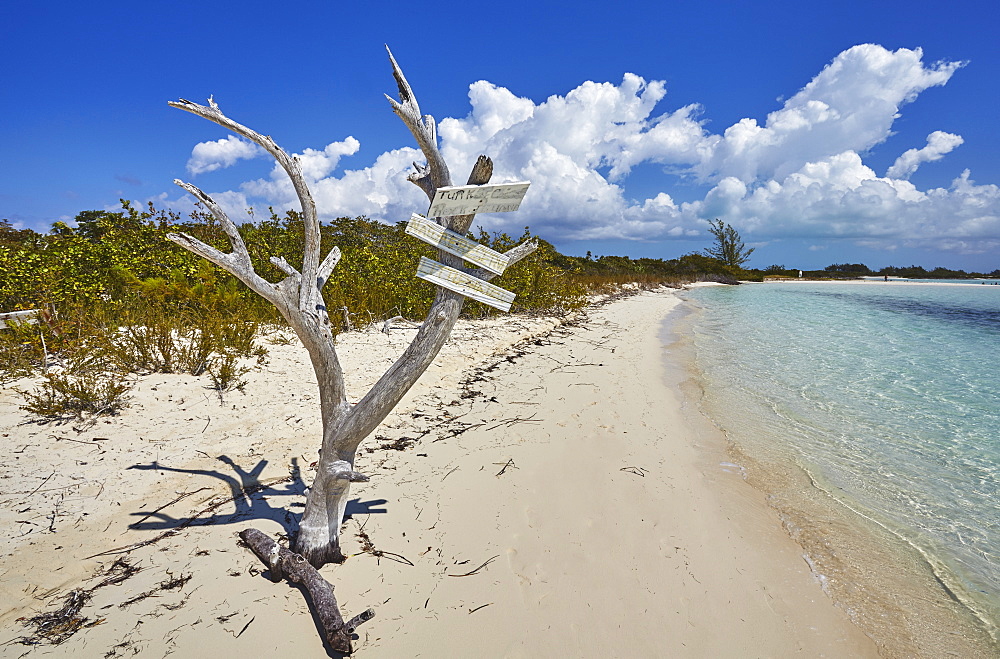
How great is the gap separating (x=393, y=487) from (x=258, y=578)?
1147mm

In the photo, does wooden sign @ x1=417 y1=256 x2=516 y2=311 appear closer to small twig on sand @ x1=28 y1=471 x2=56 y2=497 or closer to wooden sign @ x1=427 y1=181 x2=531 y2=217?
wooden sign @ x1=427 y1=181 x2=531 y2=217

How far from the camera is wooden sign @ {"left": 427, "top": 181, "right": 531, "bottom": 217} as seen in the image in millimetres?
2162

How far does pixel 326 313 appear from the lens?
2.27m

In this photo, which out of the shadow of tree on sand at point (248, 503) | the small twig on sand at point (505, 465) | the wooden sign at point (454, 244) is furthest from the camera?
the small twig on sand at point (505, 465)

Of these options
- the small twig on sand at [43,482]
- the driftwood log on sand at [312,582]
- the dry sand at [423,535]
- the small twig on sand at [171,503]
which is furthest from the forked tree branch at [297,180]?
the small twig on sand at [43,482]

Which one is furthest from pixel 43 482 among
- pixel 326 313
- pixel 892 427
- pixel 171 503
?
pixel 892 427

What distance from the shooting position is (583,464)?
12.7 ft

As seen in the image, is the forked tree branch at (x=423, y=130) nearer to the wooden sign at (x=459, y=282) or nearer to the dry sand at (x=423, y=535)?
the wooden sign at (x=459, y=282)

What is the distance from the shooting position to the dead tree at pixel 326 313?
2064 millimetres

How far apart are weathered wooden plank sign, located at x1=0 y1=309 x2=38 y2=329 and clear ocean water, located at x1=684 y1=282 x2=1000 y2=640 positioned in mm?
7987

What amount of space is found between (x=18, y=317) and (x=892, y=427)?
33.9 feet

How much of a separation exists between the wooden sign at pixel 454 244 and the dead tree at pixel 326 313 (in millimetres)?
61

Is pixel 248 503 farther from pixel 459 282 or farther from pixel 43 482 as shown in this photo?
pixel 459 282

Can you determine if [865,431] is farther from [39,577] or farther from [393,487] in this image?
[39,577]
